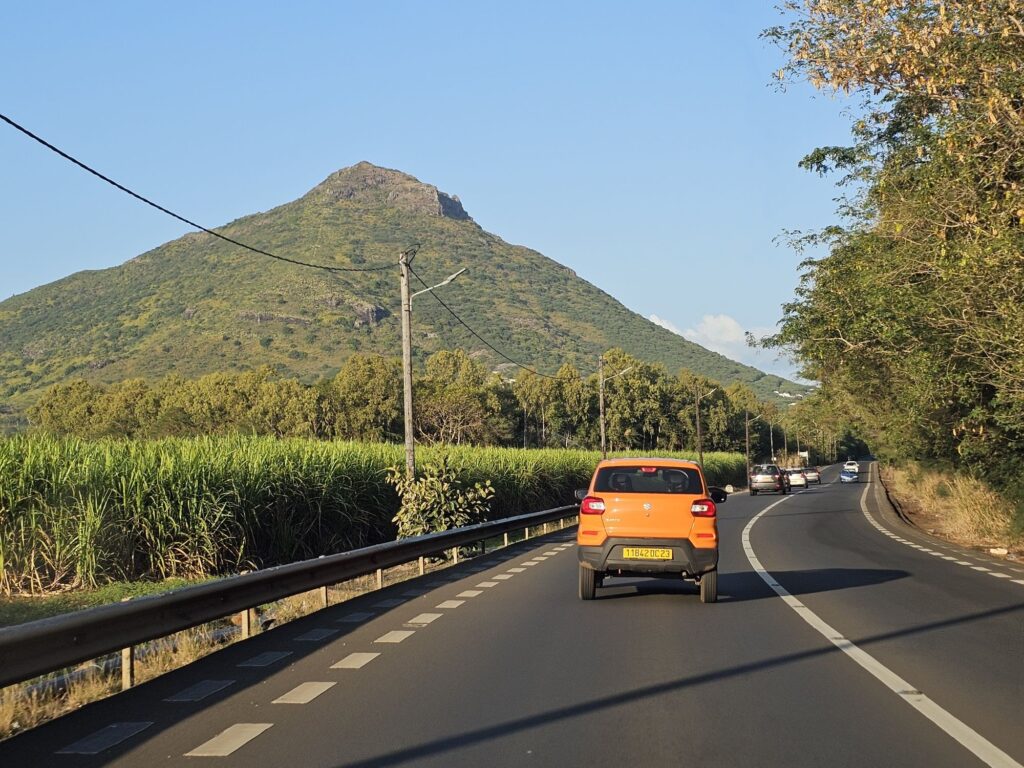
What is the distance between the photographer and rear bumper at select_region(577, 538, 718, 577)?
47.9 feet

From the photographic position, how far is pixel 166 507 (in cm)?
1888

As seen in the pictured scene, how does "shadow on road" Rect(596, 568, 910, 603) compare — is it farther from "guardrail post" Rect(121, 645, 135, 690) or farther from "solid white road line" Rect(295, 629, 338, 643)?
"guardrail post" Rect(121, 645, 135, 690)

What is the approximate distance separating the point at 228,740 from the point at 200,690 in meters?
1.77

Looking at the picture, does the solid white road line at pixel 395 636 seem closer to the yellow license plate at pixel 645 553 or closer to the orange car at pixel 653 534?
the orange car at pixel 653 534

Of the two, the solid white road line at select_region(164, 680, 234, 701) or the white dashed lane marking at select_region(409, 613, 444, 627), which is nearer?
the solid white road line at select_region(164, 680, 234, 701)

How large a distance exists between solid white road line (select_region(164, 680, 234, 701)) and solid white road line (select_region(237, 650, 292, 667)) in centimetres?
84

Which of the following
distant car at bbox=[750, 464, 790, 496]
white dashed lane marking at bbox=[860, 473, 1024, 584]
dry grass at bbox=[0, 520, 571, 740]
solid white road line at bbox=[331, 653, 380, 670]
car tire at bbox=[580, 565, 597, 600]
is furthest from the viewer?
distant car at bbox=[750, 464, 790, 496]

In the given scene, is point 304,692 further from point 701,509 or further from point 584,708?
point 701,509

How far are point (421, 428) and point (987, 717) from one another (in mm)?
102888

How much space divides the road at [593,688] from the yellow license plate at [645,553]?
0.64 m

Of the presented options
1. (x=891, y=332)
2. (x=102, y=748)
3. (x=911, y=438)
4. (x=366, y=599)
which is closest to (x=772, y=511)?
(x=911, y=438)

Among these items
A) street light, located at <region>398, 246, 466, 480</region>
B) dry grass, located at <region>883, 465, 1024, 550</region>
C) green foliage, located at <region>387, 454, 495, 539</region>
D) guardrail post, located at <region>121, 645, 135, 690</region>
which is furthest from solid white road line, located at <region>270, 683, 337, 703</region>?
dry grass, located at <region>883, 465, 1024, 550</region>

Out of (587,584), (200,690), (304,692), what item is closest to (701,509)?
(587,584)

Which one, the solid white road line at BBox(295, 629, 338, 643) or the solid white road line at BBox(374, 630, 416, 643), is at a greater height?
the solid white road line at BBox(295, 629, 338, 643)
